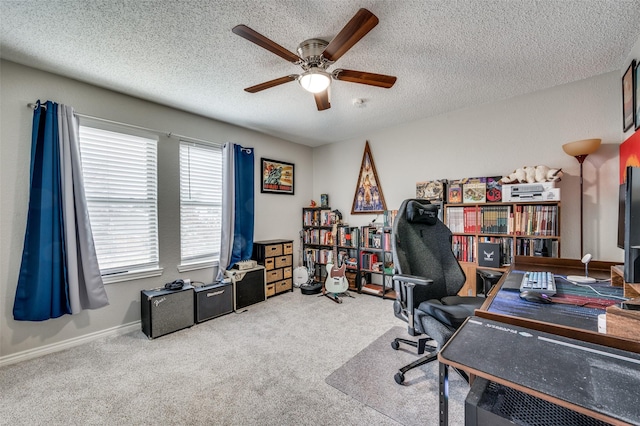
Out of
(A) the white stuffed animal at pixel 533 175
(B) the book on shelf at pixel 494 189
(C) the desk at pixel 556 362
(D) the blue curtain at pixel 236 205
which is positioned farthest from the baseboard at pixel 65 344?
(A) the white stuffed animal at pixel 533 175

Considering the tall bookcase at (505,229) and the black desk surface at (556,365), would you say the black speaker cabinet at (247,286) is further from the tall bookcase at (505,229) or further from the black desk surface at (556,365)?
the black desk surface at (556,365)

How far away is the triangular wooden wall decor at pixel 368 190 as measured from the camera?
3.93m

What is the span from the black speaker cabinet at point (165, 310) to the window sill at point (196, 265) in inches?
14.5

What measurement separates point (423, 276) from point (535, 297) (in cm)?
74

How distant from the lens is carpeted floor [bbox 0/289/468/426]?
5.09 feet

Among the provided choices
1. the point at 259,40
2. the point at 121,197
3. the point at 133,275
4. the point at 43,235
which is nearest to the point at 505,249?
the point at 259,40

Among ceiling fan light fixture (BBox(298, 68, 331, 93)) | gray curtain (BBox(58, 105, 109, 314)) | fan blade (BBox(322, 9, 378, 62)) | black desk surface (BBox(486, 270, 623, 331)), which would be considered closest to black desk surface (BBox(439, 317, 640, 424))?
black desk surface (BBox(486, 270, 623, 331))

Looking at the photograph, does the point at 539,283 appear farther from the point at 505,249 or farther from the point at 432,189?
the point at 432,189

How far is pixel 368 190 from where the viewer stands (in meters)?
4.05

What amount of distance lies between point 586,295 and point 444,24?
1.79m

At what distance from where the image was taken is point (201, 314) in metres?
2.89

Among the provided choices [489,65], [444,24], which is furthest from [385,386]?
[489,65]

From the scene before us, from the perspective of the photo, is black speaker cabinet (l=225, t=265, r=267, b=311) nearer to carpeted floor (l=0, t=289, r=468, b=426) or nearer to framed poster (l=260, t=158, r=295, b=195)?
carpeted floor (l=0, t=289, r=468, b=426)

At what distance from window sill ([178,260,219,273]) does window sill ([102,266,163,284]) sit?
230 mm
